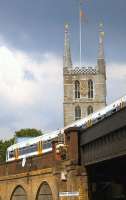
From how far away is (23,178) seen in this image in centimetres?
5462

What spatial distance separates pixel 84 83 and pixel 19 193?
12575cm

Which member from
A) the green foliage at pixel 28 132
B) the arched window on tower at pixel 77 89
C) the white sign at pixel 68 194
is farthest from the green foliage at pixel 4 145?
the white sign at pixel 68 194

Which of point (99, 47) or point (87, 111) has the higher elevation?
point (99, 47)

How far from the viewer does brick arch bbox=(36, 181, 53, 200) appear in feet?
158

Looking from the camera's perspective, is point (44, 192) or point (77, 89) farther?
point (77, 89)

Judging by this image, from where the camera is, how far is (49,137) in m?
55.1

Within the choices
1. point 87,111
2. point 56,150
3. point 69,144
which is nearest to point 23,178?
point 56,150

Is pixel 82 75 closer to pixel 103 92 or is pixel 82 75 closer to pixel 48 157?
pixel 103 92

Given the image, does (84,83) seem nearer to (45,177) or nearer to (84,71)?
(84,71)

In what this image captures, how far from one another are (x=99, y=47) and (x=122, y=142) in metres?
152

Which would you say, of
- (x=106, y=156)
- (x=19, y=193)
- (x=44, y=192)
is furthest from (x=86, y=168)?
(x=19, y=193)

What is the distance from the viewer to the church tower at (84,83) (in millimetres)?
178250

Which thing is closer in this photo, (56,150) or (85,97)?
(56,150)

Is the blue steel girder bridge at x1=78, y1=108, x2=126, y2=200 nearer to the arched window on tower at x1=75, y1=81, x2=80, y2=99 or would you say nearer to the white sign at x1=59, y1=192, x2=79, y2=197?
the white sign at x1=59, y1=192, x2=79, y2=197
